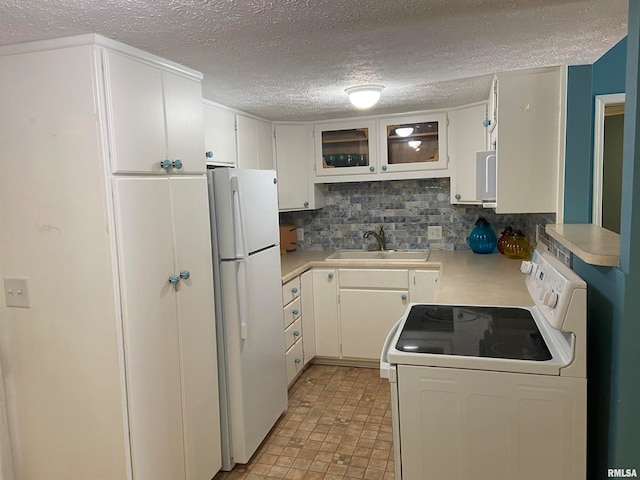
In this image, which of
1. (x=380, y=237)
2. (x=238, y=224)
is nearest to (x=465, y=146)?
(x=380, y=237)

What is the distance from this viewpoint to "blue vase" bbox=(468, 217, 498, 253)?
145 inches

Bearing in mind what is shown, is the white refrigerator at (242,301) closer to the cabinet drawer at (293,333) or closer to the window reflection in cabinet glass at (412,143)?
the cabinet drawer at (293,333)

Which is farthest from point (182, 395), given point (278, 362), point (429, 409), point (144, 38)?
point (144, 38)

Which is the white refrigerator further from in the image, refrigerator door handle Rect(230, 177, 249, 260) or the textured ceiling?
the textured ceiling

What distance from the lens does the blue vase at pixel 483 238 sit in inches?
145

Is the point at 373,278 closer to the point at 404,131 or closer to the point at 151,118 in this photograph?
the point at 404,131

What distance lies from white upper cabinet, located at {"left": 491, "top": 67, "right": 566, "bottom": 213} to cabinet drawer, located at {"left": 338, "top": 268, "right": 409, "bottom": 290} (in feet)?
4.38

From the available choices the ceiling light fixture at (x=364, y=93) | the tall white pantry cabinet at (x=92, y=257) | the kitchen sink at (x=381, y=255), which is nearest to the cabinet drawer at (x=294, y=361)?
the kitchen sink at (x=381, y=255)

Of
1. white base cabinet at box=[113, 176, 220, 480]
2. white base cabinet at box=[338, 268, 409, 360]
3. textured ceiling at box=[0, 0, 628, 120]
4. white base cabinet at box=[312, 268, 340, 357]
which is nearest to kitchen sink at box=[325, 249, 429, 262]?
white base cabinet at box=[312, 268, 340, 357]

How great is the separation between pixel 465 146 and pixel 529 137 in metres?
1.26

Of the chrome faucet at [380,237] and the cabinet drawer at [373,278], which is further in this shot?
the chrome faucet at [380,237]

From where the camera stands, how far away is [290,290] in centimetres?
332

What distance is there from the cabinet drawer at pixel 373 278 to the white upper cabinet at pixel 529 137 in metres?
1.33

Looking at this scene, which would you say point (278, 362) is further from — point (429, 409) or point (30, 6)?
point (30, 6)
